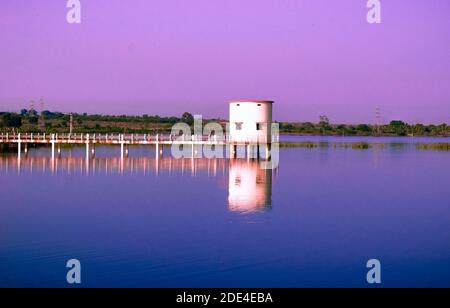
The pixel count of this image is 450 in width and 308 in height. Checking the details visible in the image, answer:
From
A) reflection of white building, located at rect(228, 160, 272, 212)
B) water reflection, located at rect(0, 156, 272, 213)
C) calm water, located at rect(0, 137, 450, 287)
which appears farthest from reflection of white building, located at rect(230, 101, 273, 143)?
calm water, located at rect(0, 137, 450, 287)

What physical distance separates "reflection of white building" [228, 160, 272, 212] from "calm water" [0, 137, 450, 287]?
10 centimetres

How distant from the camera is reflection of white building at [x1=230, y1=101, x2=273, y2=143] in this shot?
4953 centimetres

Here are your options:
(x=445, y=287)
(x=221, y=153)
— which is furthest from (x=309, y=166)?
(x=445, y=287)

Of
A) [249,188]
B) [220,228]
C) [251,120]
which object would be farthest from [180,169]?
[220,228]

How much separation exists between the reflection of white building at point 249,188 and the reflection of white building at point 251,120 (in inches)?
96.6

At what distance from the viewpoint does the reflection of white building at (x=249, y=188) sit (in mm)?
28375

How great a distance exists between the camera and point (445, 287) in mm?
16453

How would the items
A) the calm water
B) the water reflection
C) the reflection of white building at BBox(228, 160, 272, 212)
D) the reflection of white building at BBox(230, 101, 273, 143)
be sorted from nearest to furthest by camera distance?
1. the calm water
2. the reflection of white building at BBox(228, 160, 272, 212)
3. the water reflection
4. the reflection of white building at BBox(230, 101, 273, 143)

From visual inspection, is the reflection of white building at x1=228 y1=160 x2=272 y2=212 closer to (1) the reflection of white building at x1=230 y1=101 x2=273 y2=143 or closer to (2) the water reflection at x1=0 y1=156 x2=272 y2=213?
(2) the water reflection at x1=0 y1=156 x2=272 y2=213

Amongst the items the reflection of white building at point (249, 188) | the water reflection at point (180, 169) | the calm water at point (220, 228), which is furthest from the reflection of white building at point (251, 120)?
the calm water at point (220, 228)

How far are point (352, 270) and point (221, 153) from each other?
44666mm

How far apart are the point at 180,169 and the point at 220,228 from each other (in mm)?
21739
